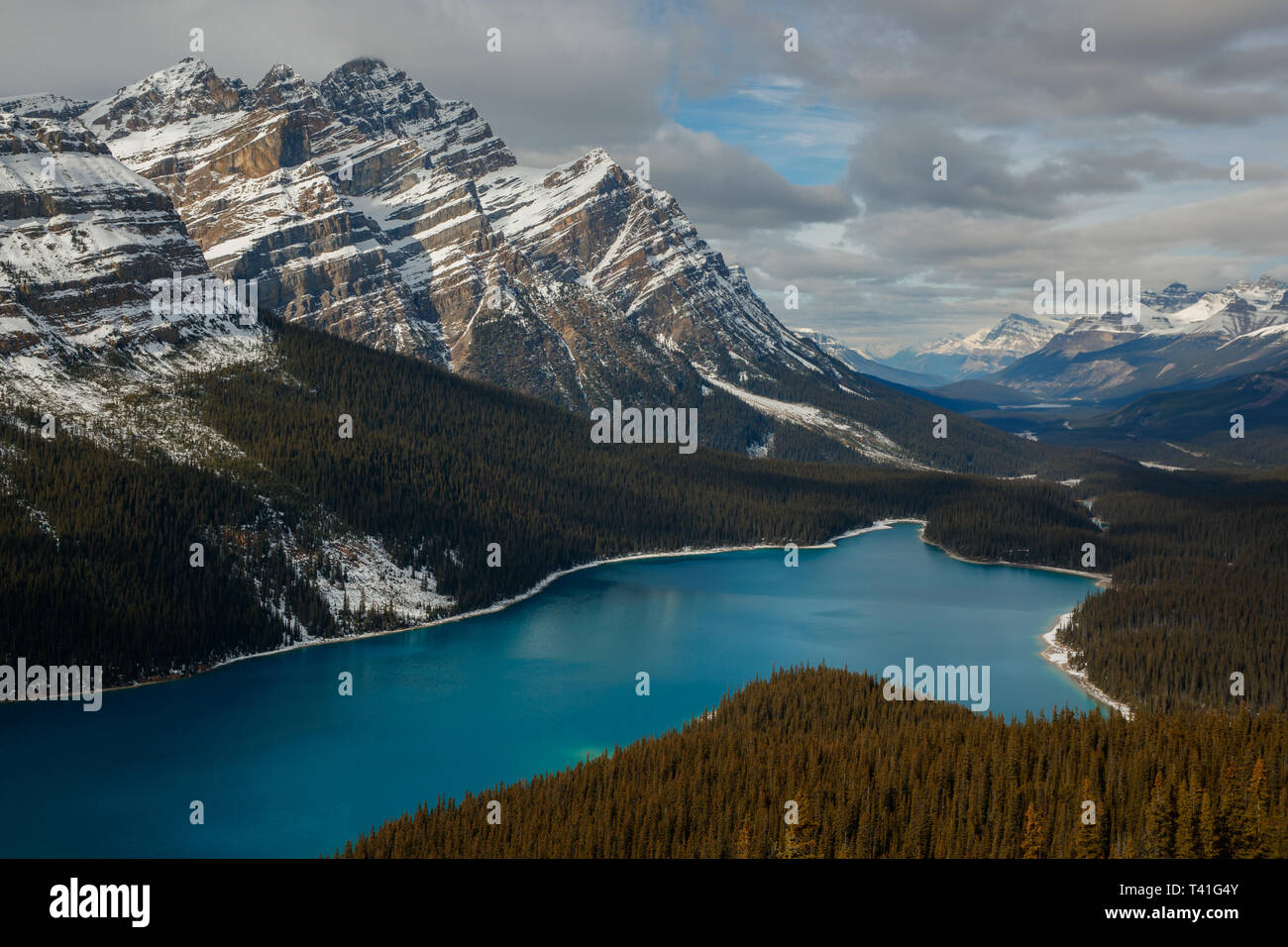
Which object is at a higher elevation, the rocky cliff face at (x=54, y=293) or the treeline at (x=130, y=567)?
the rocky cliff face at (x=54, y=293)

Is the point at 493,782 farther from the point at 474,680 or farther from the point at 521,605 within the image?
the point at 521,605

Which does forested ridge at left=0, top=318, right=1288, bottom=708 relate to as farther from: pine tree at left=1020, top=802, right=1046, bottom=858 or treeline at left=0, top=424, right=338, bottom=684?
pine tree at left=1020, top=802, right=1046, bottom=858

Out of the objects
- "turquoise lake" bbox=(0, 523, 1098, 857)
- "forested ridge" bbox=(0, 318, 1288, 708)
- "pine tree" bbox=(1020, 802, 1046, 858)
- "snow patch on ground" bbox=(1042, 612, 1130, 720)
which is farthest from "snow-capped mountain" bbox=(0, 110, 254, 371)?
"pine tree" bbox=(1020, 802, 1046, 858)

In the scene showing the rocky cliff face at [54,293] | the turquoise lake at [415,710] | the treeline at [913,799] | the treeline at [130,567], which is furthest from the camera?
the rocky cliff face at [54,293]

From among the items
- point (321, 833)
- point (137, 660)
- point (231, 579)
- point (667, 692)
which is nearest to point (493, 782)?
point (321, 833)

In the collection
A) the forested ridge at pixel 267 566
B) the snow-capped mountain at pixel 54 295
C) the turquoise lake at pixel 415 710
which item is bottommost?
the turquoise lake at pixel 415 710

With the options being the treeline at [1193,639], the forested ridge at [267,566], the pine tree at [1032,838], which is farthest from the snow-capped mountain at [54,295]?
the treeline at [1193,639]

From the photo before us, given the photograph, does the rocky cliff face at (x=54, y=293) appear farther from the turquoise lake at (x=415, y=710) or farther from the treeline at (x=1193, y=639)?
the treeline at (x=1193, y=639)

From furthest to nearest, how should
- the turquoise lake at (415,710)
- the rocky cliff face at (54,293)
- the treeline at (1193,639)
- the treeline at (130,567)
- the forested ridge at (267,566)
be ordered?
the rocky cliff face at (54,293) → the forested ridge at (267,566) → the treeline at (1193,639) → the treeline at (130,567) → the turquoise lake at (415,710)
